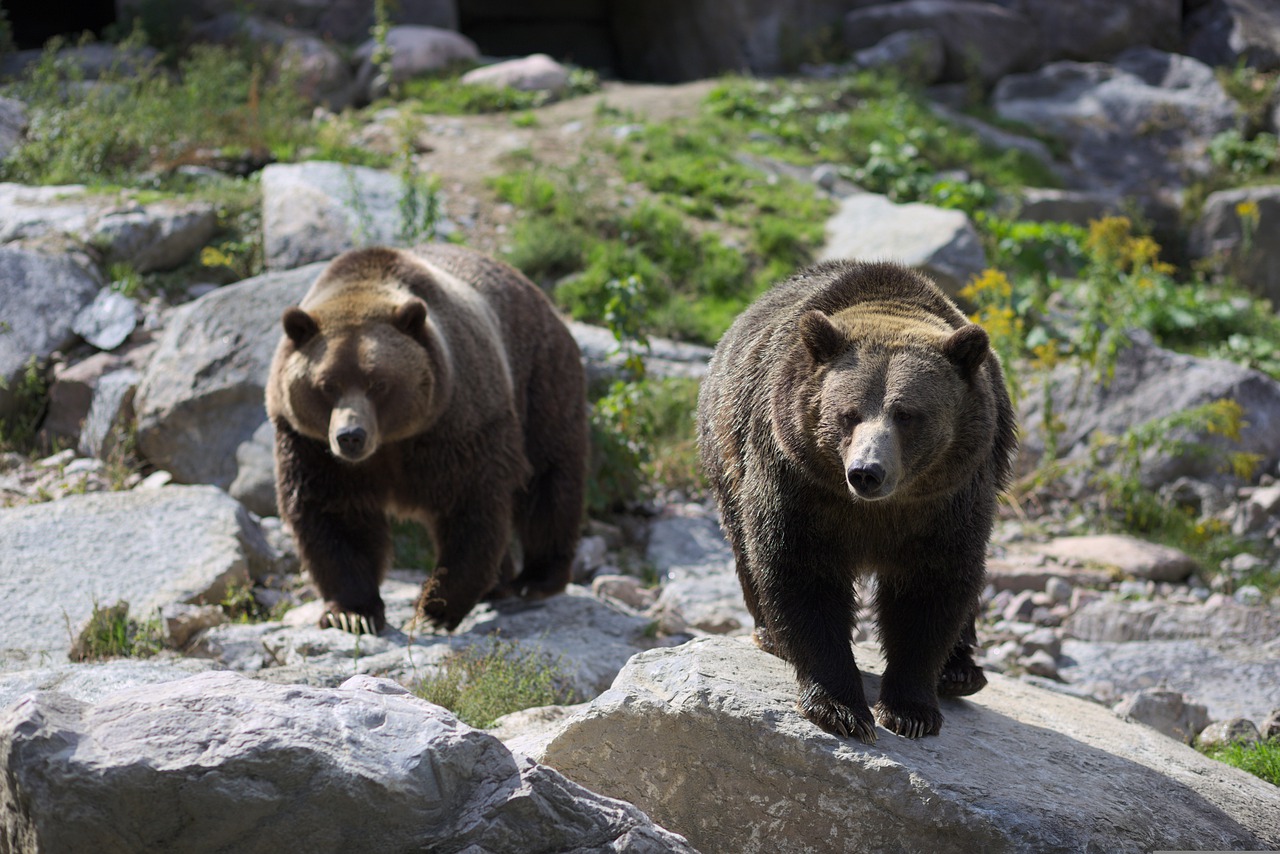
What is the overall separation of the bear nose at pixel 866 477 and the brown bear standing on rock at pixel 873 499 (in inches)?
4.6

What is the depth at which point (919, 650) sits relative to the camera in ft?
14.5

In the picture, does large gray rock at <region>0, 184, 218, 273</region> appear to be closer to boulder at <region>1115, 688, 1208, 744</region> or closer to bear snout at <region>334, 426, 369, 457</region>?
bear snout at <region>334, 426, 369, 457</region>

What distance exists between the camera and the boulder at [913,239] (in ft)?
37.6

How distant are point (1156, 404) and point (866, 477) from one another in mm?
7135

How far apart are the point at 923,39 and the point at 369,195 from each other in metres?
10.1

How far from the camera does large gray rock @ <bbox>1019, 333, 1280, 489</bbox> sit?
32.2 feet

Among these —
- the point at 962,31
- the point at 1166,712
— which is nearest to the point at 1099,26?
the point at 962,31

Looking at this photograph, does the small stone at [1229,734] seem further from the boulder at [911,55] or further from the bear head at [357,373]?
the boulder at [911,55]

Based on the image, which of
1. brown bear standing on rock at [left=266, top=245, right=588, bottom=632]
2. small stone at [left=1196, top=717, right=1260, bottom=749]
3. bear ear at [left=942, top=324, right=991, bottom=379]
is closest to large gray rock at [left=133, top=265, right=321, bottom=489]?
brown bear standing on rock at [left=266, top=245, right=588, bottom=632]

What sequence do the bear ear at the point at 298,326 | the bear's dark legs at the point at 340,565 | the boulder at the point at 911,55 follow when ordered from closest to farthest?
the bear ear at the point at 298,326
the bear's dark legs at the point at 340,565
the boulder at the point at 911,55

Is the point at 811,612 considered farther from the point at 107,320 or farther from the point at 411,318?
the point at 107,320

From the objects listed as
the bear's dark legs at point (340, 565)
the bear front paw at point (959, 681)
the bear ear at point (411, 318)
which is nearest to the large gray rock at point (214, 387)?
the bear's dark legs at point (340, 565)

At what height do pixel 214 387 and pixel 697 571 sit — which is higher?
pixel 214 387

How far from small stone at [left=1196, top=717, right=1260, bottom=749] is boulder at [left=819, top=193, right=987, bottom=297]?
214 inches
